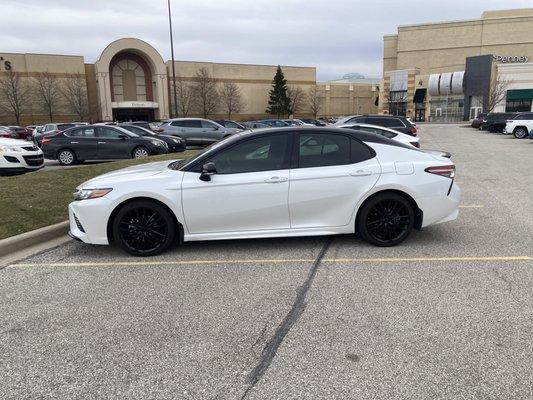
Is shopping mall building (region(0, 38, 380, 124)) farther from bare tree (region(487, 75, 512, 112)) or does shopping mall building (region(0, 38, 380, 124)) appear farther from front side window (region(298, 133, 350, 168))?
front side window (region(298, 133, 350, 168))

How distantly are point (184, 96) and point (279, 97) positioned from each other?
1698 cm

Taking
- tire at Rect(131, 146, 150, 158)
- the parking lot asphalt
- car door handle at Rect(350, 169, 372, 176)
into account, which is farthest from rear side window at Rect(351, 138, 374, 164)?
tire at Rect(131, 146, 150, 158)

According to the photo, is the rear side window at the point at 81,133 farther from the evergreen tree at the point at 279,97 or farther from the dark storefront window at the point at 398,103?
the dark storefront window at the point at 398,103

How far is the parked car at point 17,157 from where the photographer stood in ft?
37.8

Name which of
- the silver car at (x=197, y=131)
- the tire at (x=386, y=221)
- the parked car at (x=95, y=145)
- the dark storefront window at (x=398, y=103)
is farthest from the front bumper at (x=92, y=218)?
the dark storefront window at (x=398, y=103)

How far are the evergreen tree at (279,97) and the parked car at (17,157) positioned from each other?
67.4 metres

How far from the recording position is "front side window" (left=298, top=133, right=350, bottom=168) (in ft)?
18.4

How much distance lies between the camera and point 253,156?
5.57 m

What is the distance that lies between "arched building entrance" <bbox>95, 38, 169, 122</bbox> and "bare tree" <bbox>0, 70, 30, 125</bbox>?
9.66 meters

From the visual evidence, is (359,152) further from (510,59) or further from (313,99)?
(510,59)

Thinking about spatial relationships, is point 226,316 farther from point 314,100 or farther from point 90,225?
point 314,100

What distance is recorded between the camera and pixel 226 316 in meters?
3.88

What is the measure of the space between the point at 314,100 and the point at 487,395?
277 feet

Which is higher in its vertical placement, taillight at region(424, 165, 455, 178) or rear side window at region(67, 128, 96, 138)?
rear side window at region(67, 128, 96, 138)
